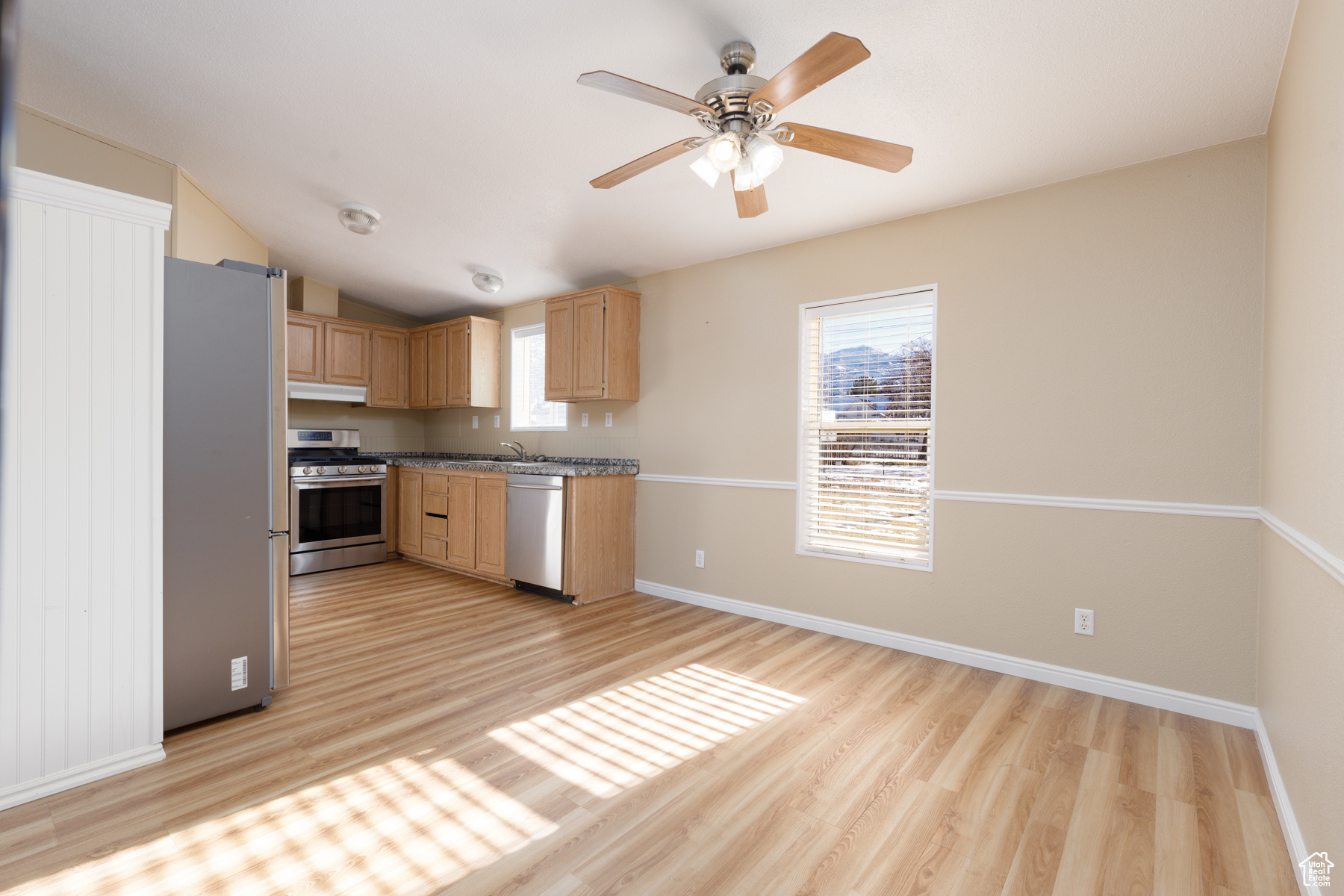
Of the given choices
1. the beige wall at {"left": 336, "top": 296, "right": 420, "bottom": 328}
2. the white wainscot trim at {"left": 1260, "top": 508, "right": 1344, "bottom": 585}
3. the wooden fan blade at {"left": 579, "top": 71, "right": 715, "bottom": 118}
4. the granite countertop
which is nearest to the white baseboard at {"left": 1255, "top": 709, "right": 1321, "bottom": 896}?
the white wainscot trim at {"left": 1260, "top": 508, "right": 1344, "bottom": 585}

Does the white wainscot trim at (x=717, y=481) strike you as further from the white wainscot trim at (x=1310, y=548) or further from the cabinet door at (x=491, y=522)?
the white wainscot trim at (x=1310, y=548)

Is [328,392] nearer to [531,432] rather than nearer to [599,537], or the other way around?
[531,432]

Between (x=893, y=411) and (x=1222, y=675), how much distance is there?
69.7 inches

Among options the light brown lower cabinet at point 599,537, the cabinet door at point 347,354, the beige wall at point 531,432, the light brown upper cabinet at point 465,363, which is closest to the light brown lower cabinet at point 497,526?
the light brown lower cabinet at point 599,537

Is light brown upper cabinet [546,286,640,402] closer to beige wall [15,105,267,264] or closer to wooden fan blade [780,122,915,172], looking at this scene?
beige wall [15,105,267,264]

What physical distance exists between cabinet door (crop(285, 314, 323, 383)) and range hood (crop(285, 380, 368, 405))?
0.18 feet

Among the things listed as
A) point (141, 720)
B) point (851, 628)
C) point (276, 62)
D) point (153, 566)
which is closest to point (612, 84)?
point (276, 62)

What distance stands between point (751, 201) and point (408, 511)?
4.33 metres

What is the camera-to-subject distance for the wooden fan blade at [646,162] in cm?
232

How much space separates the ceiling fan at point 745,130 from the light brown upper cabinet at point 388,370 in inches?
179

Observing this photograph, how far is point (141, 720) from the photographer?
7.53ft

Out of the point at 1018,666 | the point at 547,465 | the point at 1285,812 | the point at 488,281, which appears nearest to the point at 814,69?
the point at 1285,812

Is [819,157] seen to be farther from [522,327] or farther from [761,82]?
[522,327]

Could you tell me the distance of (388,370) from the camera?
249 inches
